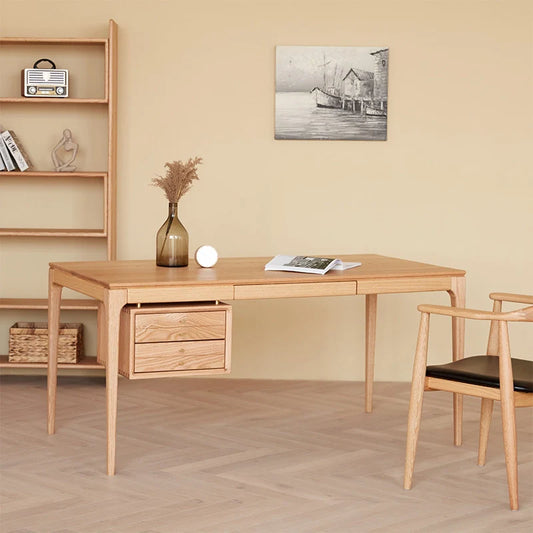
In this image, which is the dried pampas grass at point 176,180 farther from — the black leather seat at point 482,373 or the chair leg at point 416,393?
the black leather seat at point 482,373

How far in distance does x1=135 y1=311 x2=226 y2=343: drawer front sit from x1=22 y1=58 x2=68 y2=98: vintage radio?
2.00m

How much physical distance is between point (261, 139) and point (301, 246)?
644 mm

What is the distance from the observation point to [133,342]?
345 centimetres

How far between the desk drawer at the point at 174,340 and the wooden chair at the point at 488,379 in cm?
75

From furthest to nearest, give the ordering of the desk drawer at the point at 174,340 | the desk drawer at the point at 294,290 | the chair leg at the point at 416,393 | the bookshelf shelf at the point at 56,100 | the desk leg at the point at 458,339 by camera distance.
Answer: the bookshelf shelf at the point at 56,100 < the desk leg at the point at 458,339 < the desk drawer at the point at 294,290 < the desk drawer at the point at 174,340 < the chair leg at the point at 416,393

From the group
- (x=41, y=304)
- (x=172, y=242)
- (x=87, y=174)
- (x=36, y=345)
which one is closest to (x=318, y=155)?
(x=87, y=174)

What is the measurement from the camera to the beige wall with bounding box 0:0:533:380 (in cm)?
521

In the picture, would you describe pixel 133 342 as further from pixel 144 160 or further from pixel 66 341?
pixel 144 160

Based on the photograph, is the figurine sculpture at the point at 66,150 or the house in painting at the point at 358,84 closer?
the figurine sculpture at the point at 66,150

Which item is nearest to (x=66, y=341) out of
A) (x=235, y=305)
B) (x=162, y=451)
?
(x=235, y=305)

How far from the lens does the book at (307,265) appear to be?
12.6ft

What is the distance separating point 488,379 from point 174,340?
3.78ft

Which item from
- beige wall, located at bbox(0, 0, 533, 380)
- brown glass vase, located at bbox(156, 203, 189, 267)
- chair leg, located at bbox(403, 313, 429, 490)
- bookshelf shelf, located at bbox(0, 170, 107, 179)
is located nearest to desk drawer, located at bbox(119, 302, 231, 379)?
brown glass vase, located at bbox(156, 203, 189, 267)

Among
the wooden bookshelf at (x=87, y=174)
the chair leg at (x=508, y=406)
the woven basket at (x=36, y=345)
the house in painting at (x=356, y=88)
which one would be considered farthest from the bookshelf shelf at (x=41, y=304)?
the chair leg at (x=508, y=406)
